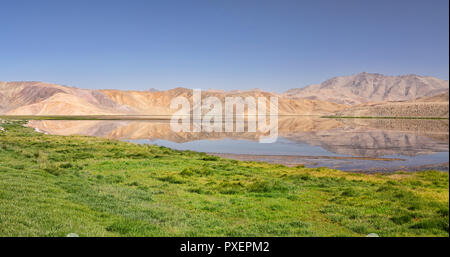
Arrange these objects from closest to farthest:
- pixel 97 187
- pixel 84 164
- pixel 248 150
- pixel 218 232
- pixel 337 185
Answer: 1. pixel 218 232
2. pixel 97 187
3. pixel 337 185
4. pixel 84 164
5. pixel 248 150

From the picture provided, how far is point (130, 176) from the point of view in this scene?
1809cm

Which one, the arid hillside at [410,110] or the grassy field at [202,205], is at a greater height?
the arid hillside at [410,110]

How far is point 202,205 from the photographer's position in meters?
12.3

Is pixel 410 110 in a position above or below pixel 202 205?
above

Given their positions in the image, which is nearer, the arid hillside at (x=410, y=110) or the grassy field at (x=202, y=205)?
the grassy field at (x=202, y=205)

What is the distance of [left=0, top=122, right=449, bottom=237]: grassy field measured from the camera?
8.91 metres

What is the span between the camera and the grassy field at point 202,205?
891 cm

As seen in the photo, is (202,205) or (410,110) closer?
(202,205)

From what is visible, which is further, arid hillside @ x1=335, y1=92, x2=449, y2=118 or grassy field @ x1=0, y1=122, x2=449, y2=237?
arid hillside @ x1=335, y1=92, x2=449, y2=118
